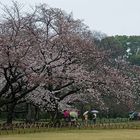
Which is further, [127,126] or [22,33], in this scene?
[127,126]

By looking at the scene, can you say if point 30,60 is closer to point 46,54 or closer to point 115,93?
point 46,54

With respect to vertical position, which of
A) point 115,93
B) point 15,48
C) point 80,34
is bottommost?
point 115,93

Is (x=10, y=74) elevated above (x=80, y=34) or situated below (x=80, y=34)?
below

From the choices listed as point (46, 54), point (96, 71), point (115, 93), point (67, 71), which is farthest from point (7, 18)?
point (115, 93)

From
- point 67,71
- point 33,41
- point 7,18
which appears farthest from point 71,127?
point 7,18

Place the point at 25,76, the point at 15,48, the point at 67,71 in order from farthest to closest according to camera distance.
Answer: the point at 67,71 < the point at 25,76 < the point at 15,48

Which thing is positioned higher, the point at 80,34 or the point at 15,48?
the point at 80,34

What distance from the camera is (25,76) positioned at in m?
30.3

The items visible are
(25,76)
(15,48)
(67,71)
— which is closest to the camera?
(15,48)

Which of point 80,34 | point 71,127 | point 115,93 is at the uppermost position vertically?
point 80,34

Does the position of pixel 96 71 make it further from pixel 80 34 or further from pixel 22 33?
pixel 22 33

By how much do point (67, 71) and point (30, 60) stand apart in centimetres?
447

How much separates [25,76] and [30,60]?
1.45 metres

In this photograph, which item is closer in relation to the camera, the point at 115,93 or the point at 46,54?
the point at 46,54
